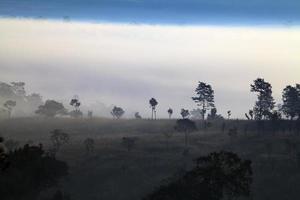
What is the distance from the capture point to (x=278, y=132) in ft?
457

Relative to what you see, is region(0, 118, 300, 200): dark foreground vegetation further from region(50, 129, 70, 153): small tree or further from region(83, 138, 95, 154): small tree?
region(50, 129, 70, 153): small tree

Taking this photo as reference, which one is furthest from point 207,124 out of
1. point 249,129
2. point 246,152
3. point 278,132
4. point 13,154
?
point 13,154

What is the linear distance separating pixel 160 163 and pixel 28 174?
4096 cm

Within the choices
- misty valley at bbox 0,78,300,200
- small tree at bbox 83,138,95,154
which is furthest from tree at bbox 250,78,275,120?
small tree at bbox 83,138,95,154

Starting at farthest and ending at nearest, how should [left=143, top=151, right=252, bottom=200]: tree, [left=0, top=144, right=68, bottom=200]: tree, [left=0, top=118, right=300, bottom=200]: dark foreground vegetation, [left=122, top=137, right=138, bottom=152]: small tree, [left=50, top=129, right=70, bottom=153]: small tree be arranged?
[left=50, top=129, right=70, bottom=153]: small tree, [left=122, top=137, right=138, bottom=152]: small tree, [left=0, top=144, right=68, bottom=200]: tree, [left=0, top=118, right=300, bottom=200]: dark foreground vegetation, [left=143, top=151, right=252, bottom=200]: tree

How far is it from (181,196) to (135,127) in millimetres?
107862

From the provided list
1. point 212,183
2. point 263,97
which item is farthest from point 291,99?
point 212,183

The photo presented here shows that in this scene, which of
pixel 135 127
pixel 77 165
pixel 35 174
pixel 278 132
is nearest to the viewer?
pixel 35 174

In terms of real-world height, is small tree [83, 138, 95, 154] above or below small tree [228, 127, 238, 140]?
below

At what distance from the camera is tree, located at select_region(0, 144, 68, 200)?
221ft

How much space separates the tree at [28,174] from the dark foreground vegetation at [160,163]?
11 centimetres

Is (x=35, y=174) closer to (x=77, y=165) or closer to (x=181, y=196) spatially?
(x=181, y=196)

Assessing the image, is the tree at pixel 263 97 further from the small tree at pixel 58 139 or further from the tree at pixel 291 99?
the small tree at pixel 58 139

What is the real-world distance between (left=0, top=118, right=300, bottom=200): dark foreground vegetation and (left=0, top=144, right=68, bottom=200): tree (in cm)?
11
